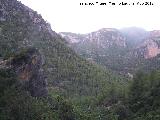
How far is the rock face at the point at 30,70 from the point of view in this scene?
400ft

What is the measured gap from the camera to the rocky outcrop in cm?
12144

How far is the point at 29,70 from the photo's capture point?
127062 mm

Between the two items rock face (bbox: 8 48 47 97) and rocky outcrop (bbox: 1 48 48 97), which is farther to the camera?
rock face (bbox: 8 48 47 97)

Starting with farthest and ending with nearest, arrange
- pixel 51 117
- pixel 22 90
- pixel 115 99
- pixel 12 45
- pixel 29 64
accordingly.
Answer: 1. pixel 12 45
2. pixel 115 99
3. pixel 29 64
4. pixel 22 90
5. pixel 51 117

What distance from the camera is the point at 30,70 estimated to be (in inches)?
5032

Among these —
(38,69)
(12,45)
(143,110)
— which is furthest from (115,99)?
Result: (12,45)

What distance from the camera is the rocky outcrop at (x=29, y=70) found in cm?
12144

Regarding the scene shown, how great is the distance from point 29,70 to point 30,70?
2.57 ft

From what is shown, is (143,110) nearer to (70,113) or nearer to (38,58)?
(70,113)

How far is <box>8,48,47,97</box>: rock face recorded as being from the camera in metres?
122

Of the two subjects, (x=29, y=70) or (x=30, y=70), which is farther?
(x=30, y=70)

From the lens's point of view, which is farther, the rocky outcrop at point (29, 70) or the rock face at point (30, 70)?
the rock face at point (30, 70)

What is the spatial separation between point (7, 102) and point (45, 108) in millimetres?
14893

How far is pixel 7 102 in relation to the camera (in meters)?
102
